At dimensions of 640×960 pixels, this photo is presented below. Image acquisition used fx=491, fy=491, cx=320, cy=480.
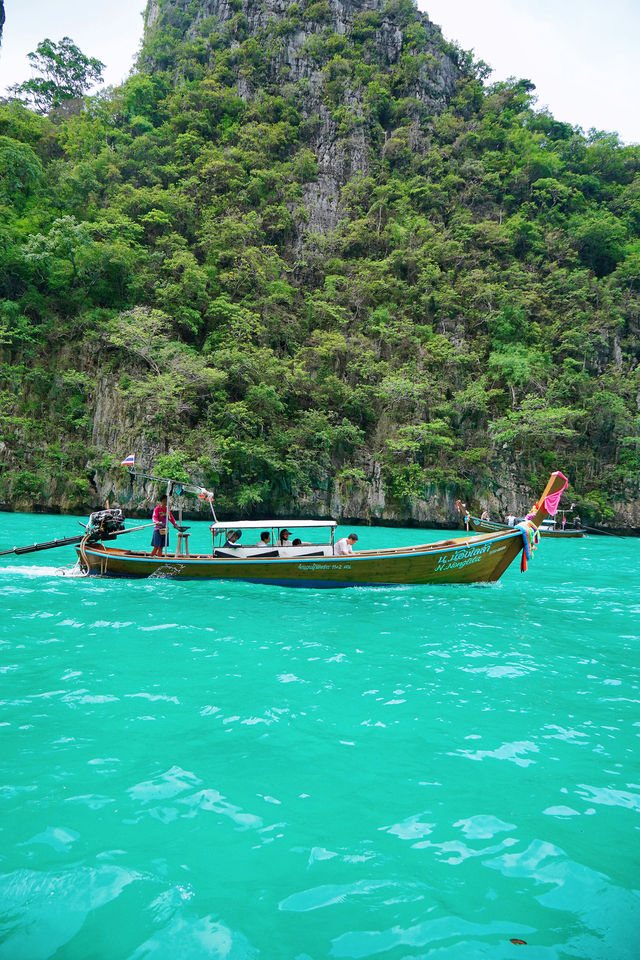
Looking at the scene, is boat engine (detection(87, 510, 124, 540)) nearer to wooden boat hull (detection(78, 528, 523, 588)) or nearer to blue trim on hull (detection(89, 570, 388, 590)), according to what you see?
wooden boat hull (detection(78, 528, 523, 588))

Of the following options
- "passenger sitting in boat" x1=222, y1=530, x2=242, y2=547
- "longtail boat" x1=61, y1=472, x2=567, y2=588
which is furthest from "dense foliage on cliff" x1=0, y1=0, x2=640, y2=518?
"longtail boat" x1=61, y1=472, x2=567, y2=588

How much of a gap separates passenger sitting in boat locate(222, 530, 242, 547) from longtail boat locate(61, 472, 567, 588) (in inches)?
4.6

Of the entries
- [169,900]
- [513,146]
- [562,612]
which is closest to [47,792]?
[169,900]

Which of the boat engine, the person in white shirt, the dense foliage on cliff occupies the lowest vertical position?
the person in white shirt

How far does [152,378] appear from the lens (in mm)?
27219

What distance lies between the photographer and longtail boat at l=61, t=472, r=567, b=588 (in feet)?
39.9

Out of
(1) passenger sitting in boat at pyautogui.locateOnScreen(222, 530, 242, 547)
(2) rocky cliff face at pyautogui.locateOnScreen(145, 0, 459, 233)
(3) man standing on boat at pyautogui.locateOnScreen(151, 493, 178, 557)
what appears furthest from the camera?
(2) rocky cliff face at pyautogui.locateOnScreen(145, 0, 459, 233)

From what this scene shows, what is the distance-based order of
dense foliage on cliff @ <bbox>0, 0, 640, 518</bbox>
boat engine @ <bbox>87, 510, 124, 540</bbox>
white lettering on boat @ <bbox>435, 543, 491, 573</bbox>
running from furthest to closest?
dense foliage on cliff @ <bbox>0, 0, 640, 518</bbox>, boat engine @ <bbox>87, 510, 124, 540</bbox>, white lettering on boat @ <bbox>435, 543, 491, 573</bbox>

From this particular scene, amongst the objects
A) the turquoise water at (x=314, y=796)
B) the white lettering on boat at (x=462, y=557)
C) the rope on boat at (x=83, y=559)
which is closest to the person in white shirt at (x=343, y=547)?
the white lettering on boat at (x=462, y=557)

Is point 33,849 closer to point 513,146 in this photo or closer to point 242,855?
point 242,855

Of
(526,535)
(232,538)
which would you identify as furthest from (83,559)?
(526,535)

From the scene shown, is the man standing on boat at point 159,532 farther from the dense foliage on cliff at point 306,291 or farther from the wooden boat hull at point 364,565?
the dense foliage on cliff at point 306,291

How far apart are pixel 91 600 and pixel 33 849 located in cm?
803

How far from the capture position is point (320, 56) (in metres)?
46.0
